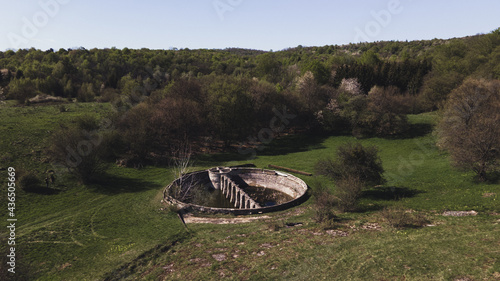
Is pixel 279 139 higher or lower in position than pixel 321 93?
lower

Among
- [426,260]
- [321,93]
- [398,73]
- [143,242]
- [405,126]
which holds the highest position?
→ [398,73]

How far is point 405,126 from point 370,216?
38.6 metres

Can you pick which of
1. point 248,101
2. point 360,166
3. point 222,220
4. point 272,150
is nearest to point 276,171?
point 360,166

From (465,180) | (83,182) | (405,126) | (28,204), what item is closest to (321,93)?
(405,126)

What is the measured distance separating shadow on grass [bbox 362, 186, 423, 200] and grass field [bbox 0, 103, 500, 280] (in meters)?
0.10

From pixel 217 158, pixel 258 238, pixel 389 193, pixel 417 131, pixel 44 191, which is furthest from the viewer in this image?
pixel 417 131

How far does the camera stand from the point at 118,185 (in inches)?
1475

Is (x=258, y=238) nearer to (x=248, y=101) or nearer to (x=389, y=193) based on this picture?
(x=389, y=193)

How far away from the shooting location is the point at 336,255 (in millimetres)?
17516

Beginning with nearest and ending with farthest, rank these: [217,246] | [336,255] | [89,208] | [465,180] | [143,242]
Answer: [336,255] < [217,246] < [143,242] < [465,180] < [89,208]

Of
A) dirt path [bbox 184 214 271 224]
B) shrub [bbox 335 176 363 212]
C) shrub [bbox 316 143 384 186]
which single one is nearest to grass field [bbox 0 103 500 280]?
shrub [bbox 335 176 363 212]

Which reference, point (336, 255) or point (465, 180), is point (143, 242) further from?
point (465, 180)

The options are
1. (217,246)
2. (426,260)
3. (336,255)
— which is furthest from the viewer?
(217,246)

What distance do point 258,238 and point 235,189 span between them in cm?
1636
